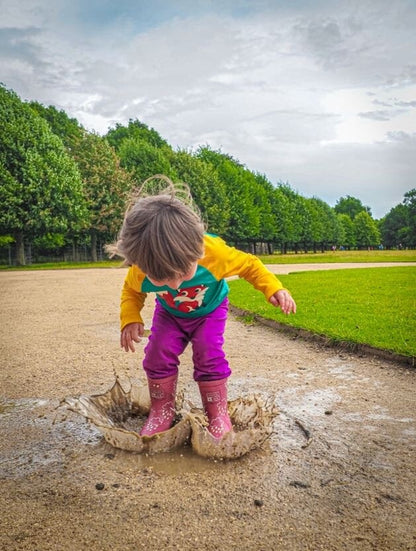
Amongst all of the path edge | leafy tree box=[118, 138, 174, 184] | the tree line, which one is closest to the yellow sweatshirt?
the path edge

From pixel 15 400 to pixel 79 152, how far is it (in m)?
40.3

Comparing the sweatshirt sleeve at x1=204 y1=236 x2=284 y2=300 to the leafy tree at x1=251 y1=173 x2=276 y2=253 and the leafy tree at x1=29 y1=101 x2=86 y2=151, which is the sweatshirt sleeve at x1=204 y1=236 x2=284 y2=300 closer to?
the leafy tree at x1=29 y1=101 x2=86 y2=151

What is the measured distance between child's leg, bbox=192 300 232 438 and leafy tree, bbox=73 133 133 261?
37020 millimetres

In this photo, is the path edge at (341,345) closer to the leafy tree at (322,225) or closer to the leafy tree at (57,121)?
the leafy tree at (57,121)

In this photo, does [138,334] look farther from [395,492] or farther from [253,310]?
[253,310]

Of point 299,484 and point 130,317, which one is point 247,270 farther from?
point 299,484

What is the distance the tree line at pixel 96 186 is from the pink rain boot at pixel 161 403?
42.9 feet

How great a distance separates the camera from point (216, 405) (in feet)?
10.3

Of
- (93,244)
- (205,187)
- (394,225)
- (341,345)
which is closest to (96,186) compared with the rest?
(93,244)

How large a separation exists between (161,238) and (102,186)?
128ft

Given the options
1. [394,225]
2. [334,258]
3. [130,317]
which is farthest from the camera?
[394,225]

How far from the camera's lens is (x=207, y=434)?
9.36 ft

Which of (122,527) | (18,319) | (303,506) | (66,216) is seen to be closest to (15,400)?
(122,527)

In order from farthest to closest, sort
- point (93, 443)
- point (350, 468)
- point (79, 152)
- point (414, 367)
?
point (79, 152) < point (414, 367) < point (93, 443) < point (350, 468)
